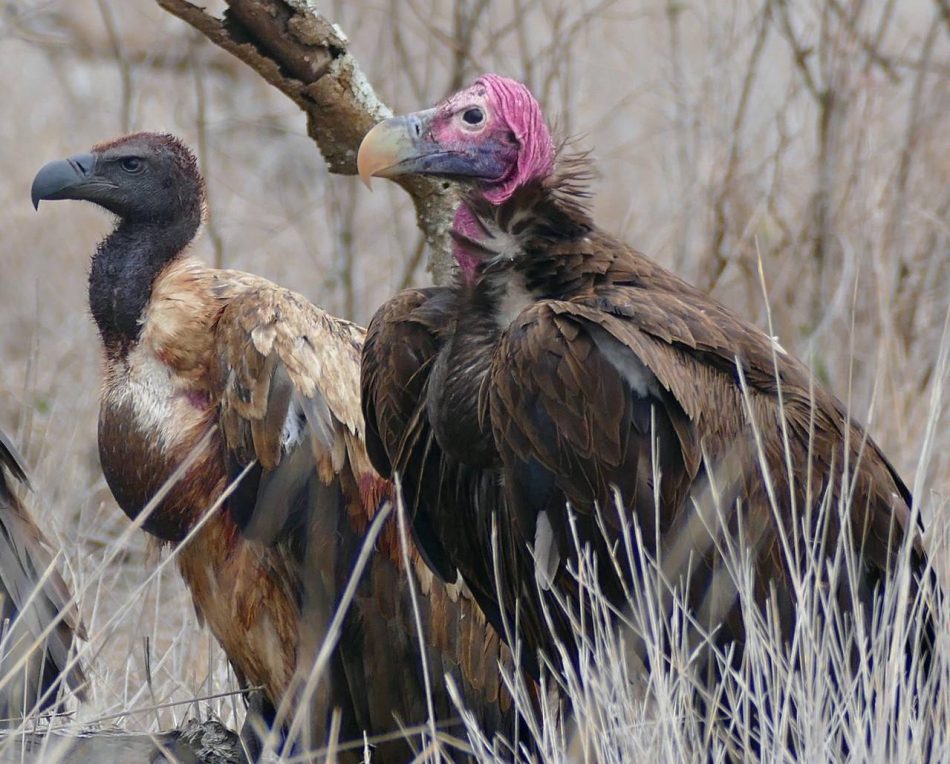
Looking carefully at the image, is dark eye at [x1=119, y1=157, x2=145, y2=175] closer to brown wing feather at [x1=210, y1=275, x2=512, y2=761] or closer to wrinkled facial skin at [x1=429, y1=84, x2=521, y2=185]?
brown wing feather at [x1=210, y1=275, x2=512, y2=761]

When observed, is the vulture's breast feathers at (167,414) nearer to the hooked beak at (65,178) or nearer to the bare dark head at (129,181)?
the bare dark head at (129,181)

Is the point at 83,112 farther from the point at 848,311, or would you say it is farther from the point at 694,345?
the point at 694,345

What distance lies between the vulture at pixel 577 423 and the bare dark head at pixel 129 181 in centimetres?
99

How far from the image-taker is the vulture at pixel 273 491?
3986 millimetres

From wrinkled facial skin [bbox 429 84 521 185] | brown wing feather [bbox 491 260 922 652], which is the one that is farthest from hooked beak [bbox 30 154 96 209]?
brown wing feather [bbox 491 260 922 652]

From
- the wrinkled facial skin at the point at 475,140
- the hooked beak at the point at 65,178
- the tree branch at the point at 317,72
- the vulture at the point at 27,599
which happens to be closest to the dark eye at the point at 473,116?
the wrinkled facial skin at the point at 475,140

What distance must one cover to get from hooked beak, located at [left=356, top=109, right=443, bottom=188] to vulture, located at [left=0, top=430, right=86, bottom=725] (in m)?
1.35

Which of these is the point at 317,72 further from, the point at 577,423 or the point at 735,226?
the point at 735,226

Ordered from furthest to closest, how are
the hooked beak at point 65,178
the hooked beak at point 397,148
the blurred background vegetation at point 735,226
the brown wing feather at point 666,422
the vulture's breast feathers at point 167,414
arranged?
the blurred background vegetation at point 735,226, the hooked beak at point 65,178, the vulture's breast feathers at point 167,414, the hooked beak at point 397,148, the brown wing feather at point 666,422

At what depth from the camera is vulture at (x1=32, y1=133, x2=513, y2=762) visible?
157 inches

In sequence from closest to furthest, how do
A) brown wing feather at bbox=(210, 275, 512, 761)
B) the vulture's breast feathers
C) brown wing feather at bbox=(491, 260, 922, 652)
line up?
brown wing feather at bbox=(491, 260, 922, 652), brown wing feather at bbox=(210, 275, 512, 761), the vulture's breast feathers

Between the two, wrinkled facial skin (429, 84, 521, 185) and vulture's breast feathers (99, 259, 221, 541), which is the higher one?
wrinkled facial skin (429, 84, 521, 185)

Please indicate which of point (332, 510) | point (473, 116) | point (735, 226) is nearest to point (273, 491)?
point (332, 510)

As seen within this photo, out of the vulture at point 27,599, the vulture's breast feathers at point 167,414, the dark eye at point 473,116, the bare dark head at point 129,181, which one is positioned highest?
the dark eye at point 473,116
